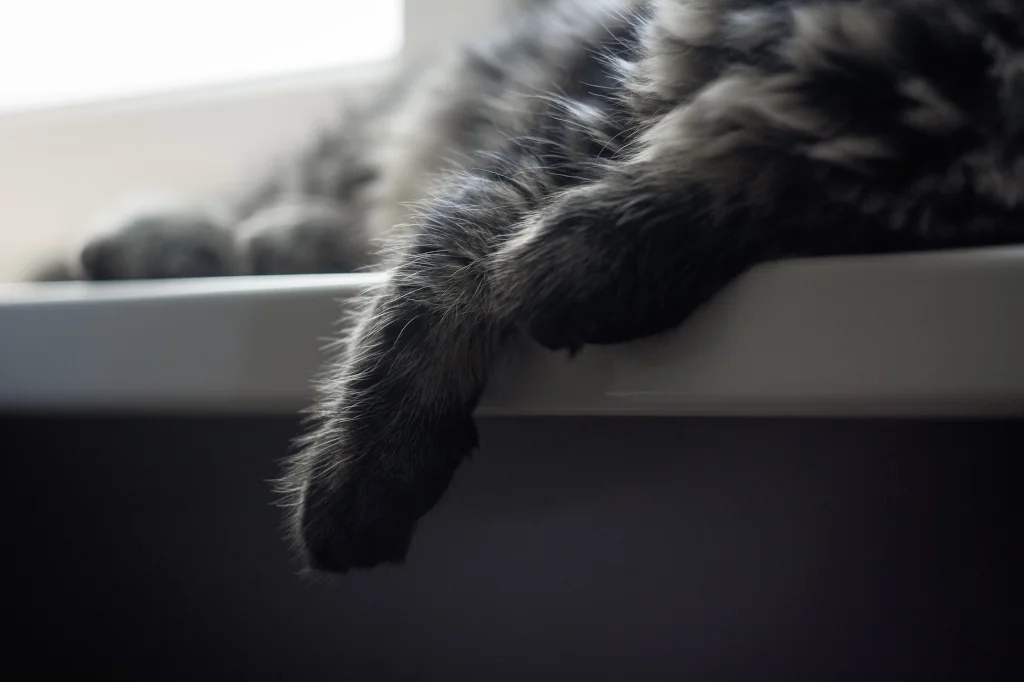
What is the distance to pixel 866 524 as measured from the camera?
510 millimetres

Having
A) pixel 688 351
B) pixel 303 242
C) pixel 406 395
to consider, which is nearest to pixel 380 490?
pixel 406 395

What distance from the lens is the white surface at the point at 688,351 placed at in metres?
0.32

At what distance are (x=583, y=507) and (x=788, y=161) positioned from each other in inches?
10.7

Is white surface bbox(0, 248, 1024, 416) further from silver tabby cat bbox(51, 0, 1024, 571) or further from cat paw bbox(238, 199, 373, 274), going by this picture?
cat paw bbox(238, 199, 373, 274)

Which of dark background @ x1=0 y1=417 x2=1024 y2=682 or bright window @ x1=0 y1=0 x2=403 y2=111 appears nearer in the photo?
dark background @ x1=0 y1=417 x2=1024 y2=682

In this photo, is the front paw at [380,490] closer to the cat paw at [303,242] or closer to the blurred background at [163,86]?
the cat paw at [303,242]

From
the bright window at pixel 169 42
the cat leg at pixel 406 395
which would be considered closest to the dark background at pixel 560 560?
the cat leg at pixel 406 395

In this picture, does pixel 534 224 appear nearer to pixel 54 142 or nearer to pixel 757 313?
pixel 757 313

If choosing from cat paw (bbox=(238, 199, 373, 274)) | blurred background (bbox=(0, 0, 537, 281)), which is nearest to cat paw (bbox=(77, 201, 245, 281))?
cat paw (bbox=(238, 199, 373, 274))

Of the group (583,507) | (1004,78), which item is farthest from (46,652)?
(1004,78)

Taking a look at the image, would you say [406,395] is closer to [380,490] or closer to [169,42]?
[380,490]

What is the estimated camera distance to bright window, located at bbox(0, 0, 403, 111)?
144 cm

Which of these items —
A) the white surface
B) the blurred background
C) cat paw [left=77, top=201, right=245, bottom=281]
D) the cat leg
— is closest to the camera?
the white surface

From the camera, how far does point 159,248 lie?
2.85 ft
